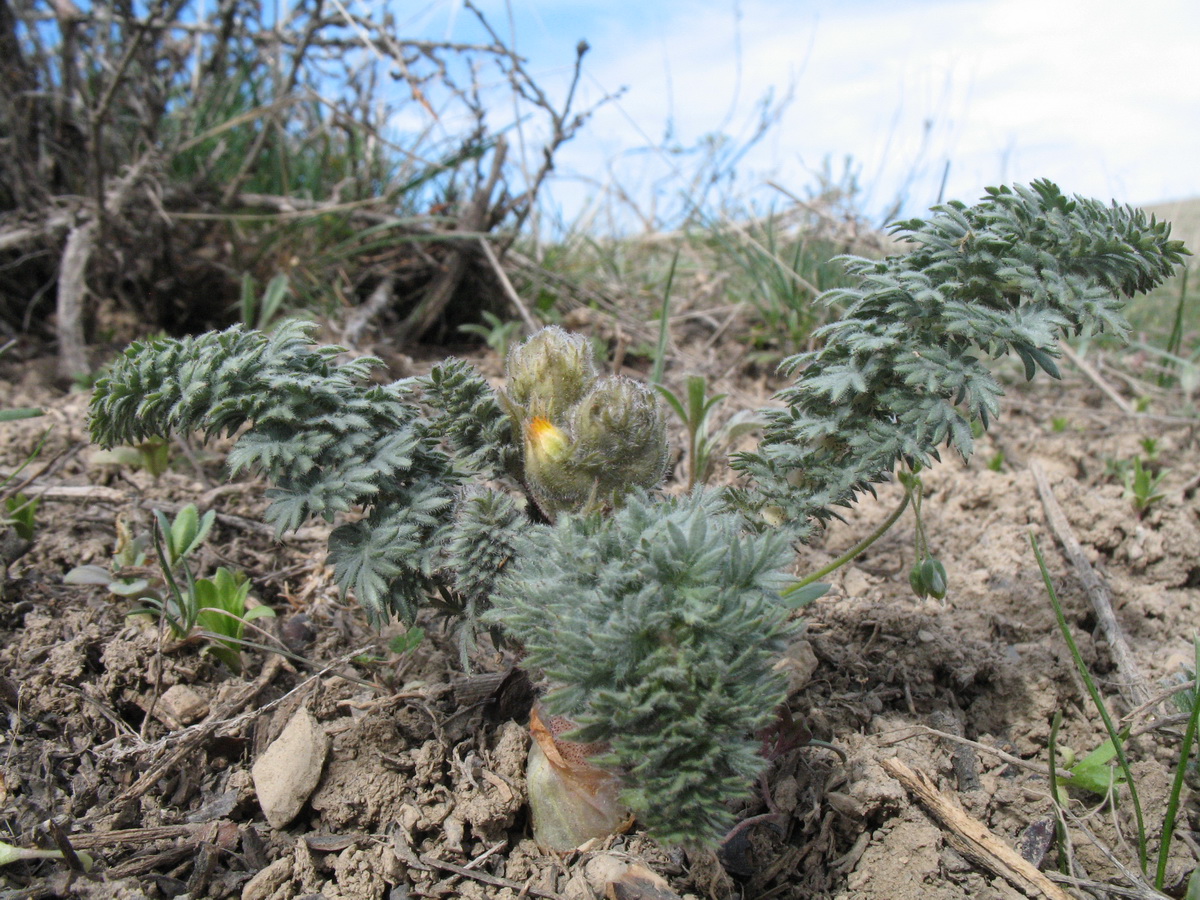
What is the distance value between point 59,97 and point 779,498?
3.97 m

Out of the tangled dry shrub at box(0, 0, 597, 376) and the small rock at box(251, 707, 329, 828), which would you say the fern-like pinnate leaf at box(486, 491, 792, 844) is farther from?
the tangled dry shrub at box(0, 0, 597, 376)

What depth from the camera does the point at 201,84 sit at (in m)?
4.79

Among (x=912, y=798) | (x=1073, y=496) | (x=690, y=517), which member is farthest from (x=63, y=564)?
(x=1073, y=496)

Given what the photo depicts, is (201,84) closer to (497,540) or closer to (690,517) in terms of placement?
(497,540)

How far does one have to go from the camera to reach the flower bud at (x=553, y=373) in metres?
1.75

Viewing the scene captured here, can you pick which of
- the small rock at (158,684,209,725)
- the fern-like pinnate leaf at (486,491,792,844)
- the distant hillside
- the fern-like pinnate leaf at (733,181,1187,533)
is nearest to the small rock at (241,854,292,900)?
the small rock at (158,684,209,725)

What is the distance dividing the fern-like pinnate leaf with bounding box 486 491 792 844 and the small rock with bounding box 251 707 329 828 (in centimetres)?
75

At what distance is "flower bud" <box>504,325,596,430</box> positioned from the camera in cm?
175

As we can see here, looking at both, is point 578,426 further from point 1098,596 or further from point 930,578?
point 1098,596

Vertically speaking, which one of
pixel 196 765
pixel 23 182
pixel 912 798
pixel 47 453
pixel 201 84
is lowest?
pixel 196 765

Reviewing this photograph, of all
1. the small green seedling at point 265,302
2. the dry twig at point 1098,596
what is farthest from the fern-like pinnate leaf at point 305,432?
the dry twig at point 1098,596

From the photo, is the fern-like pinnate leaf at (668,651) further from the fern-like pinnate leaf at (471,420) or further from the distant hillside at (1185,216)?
the distant hillside at (1185,216)

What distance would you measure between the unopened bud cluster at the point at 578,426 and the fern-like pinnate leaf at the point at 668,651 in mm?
221

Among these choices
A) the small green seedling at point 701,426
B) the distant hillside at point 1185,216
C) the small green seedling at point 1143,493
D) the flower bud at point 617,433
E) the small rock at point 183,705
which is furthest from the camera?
the distant hillside at point 1185,216
